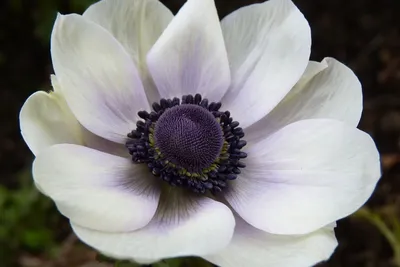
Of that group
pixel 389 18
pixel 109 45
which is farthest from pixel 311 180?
pixel 389 18

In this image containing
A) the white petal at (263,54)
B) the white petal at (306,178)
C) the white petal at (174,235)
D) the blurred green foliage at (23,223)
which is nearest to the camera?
the white petal at (174,235)

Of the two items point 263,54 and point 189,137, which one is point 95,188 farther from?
point 263,54

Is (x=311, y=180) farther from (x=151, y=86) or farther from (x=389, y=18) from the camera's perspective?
(x=389, y=18)

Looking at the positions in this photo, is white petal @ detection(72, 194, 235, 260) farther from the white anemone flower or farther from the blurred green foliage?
the blurred green foliage

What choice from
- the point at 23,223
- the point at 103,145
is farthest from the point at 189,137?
the point at 23,223

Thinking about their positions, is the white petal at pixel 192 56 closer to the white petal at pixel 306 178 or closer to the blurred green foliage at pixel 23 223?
the white petal at pixel 306 178

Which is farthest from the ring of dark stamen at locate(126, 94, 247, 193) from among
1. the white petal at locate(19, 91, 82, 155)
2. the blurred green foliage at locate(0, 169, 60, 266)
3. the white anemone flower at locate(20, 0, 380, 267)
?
the blurred green foliage at locate(0, 169, 60, 266)

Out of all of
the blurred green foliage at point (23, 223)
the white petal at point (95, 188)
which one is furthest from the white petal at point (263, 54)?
the blurred green foliage at point (23, 223)
